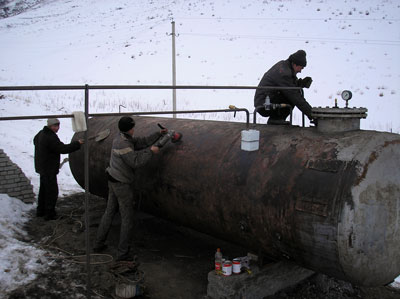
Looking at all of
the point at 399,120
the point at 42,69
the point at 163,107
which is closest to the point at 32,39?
the point at 42,69

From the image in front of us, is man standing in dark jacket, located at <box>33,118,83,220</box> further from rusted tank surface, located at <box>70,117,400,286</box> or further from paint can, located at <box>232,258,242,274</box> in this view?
paint can, located at <box>232,258,242,274</box>

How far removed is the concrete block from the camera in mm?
4234

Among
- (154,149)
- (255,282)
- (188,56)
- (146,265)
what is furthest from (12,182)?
(188,56)

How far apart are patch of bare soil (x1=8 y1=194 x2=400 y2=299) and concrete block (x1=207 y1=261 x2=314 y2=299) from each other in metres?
0.17

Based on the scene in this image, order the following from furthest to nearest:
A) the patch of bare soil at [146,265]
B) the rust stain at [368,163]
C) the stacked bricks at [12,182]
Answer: the stacked bricks at [12,182] < the patch of bare soil at [146,265] < the rust stain at [368,163]

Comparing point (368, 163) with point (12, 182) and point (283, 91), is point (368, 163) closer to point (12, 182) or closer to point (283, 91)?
point (283, 91)

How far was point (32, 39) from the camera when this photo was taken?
49.6 metres

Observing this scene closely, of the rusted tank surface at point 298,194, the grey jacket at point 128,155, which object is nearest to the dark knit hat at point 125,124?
the grey jacket at point 128,155

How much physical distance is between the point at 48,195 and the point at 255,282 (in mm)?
4109

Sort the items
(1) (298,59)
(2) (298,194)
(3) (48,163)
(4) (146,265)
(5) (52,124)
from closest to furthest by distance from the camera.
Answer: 1. (2) (298,194)
2. (1) (298,59)
3. (4) (146,265)
4. (5) (52,124)
5. (3) (48,163)

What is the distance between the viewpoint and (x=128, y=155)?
489 centimetres

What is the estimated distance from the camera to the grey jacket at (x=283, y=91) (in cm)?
496

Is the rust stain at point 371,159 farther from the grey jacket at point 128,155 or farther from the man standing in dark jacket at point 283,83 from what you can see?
the grey jacket at point 128,155

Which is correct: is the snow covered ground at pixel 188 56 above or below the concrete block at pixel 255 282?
above
